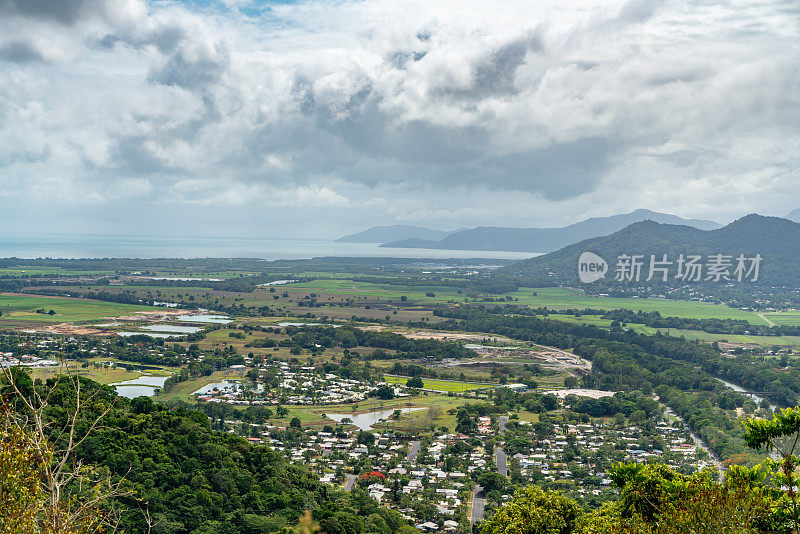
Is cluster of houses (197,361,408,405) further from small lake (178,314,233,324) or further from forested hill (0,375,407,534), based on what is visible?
small lake (178,314,233,324)

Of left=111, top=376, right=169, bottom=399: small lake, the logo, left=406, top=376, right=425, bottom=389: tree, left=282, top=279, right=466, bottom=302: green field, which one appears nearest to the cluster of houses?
left=406, top=376, right=425, bottom=389: tree

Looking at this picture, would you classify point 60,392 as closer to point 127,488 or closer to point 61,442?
point 61,442

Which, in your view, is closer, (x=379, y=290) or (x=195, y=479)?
(x=195, y=479)

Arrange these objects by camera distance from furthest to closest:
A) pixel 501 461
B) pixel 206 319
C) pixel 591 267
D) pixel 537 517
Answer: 1. pixel 591 267
2. pixel 206 319
3. pixel 501 461
4. pixel 537 517

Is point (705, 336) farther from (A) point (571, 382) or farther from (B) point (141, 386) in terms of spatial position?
(B) point (141, 386)

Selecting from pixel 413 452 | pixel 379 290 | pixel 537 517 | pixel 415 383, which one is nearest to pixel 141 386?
pixel 415 383

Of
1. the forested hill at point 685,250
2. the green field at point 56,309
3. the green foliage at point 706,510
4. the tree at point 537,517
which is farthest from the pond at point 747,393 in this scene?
the forested hill at point 685,250

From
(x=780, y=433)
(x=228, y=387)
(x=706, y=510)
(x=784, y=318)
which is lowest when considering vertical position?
(x=228, y=387)
